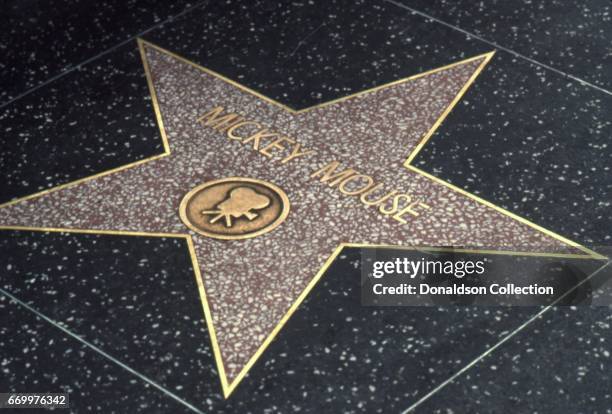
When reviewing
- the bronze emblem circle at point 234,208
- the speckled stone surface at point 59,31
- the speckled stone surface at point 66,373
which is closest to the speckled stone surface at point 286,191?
the bronze emblem circle at point 234,208

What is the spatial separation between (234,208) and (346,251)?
0.76 feet

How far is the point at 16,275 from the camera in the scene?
199cm

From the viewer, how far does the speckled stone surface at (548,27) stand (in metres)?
2.48

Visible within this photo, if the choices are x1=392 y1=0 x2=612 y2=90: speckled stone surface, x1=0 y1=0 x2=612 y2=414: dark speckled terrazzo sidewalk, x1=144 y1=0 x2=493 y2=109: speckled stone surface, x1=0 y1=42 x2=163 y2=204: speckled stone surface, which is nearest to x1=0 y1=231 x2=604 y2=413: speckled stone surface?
x1=0 y1=0 x2=612 y2=414: dark speckled terrazzo sidewalk

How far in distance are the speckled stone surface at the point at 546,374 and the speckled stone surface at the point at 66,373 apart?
0.42m

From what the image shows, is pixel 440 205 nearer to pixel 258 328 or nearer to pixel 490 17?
pixel 258 328

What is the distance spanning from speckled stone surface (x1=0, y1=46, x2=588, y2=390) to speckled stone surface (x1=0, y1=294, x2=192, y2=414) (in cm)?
14

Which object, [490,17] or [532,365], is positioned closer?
[532,365]

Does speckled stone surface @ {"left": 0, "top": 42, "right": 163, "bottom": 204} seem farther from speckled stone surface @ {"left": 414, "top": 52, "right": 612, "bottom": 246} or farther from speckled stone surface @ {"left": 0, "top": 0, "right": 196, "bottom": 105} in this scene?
speckled stone surface @ {"left": 414, "top": 52, "right": 612, "bottom": 246}

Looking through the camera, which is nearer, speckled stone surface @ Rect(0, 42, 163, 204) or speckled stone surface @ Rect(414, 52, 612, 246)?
speckled stone surface @ Rect(414, 52, 612, 246)

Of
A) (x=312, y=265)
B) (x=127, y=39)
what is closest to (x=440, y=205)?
(x=312, y=265)

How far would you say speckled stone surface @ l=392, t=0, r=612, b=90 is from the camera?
2.48 m

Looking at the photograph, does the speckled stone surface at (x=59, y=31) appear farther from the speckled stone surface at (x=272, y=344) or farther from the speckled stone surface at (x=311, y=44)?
the speckled stone surface at (x=272, y=344)

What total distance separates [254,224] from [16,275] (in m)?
0.42
